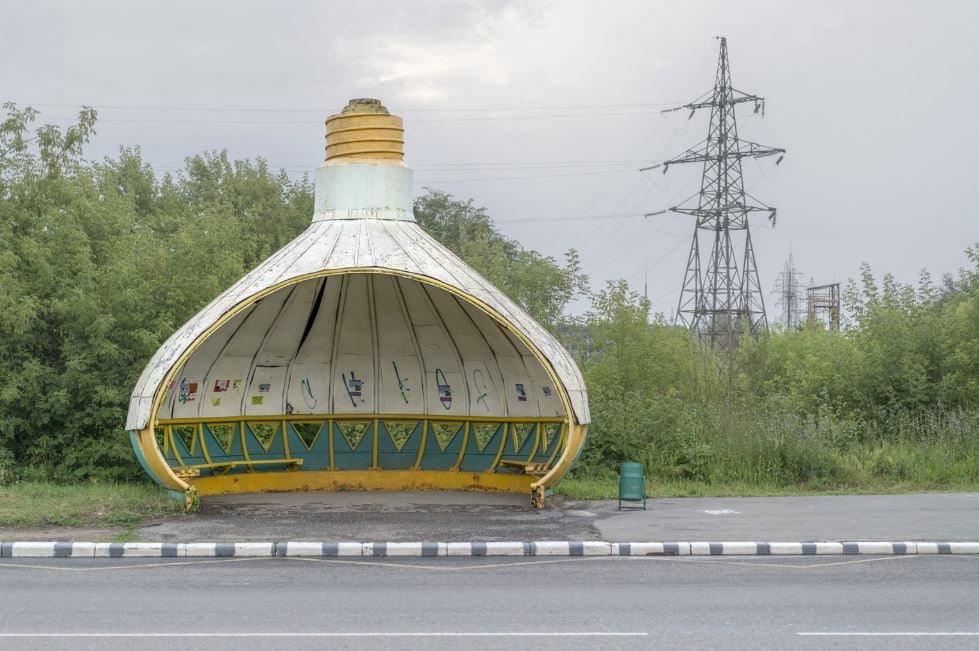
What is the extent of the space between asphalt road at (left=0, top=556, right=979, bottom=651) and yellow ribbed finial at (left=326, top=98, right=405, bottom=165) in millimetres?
6725

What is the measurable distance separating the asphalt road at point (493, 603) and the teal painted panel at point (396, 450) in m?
6.56

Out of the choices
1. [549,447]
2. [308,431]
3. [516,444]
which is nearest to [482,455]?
[516,444]

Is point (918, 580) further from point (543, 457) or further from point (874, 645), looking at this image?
point (543, 457)

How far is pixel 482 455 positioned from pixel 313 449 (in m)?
2.63

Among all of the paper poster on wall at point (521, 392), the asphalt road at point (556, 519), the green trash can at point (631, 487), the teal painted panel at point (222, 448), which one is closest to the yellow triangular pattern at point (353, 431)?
the asphalt road at point (556, 519)

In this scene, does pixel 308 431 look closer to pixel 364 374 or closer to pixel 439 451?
pixel 364 374

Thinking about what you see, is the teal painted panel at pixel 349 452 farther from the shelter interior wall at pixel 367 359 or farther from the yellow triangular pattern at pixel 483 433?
the yellow triangular pattern at pixel 483 433

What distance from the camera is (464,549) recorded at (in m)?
11.7

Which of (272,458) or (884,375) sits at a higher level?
(884,375)

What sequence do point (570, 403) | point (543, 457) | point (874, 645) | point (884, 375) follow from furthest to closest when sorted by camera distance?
point (884, 375) < point (543, 457) < point (570, 403) < point (874, 645)

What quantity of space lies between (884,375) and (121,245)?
14111 millimetres

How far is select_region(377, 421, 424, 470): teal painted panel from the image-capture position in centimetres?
1789

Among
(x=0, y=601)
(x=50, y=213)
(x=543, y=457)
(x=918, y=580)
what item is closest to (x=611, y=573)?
(x=918, y=580)

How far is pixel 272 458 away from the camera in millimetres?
17391
